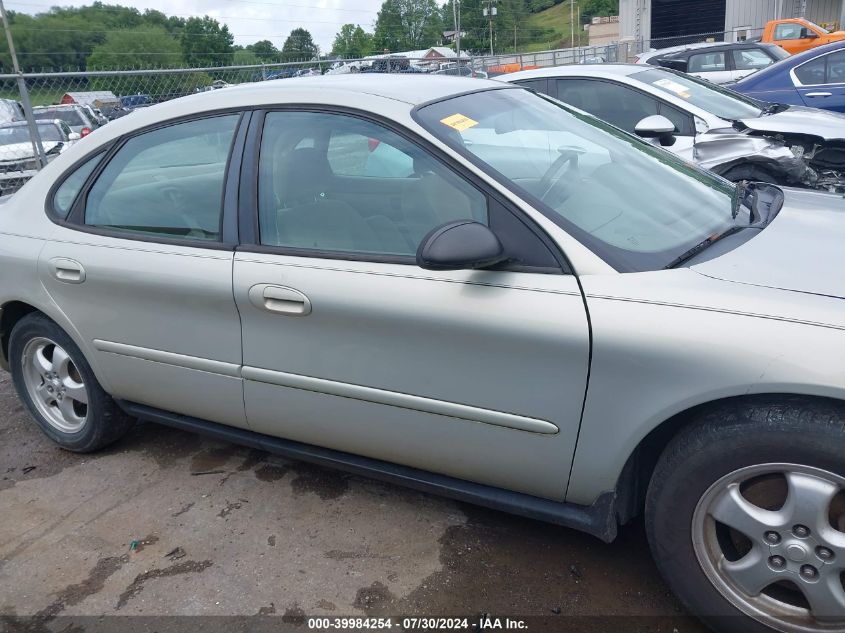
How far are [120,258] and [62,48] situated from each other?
157ft

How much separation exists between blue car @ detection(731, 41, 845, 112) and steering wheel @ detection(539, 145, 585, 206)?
710 cm

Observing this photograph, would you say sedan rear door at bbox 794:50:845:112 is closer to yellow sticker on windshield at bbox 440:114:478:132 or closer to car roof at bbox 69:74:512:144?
car roof at bbox 69:74:512:144

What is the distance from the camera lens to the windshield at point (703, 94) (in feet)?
20.4

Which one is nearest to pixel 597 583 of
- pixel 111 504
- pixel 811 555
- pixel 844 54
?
pixel 811 555

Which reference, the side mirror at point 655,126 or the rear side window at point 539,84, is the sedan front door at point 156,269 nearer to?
the side mirror at point 655,126

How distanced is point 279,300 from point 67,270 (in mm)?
1166

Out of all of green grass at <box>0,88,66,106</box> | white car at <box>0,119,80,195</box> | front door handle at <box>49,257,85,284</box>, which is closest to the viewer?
front door handle at <box>49,257,85,284</box>

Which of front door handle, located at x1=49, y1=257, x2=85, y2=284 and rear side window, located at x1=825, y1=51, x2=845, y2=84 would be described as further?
rear side window, located at x1=825, y1=51, x2=845, y2=84

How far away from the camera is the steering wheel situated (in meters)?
2.42

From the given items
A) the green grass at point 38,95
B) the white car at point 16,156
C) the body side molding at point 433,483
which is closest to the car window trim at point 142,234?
Answer: the body side molding at point 433,483

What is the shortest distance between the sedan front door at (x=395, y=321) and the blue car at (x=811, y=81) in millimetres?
7676

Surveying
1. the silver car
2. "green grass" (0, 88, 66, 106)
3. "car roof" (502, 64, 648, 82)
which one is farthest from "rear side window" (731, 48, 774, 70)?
the silver car

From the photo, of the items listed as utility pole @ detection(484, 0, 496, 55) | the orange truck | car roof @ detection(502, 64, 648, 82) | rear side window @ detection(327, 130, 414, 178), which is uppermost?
utility pole @ detection(484, 0, 496, 55)

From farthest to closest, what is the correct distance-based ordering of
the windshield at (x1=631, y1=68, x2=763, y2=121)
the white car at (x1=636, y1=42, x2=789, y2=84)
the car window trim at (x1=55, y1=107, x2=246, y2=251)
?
1. the white car at (x1=636, y1=42, x2=789, y2=84)
2. the windshield at (x1=631, y1=68, x2=763, y2=121)
3. the car window trim at (x1=55, y1=107, x2=246, y2=251)
